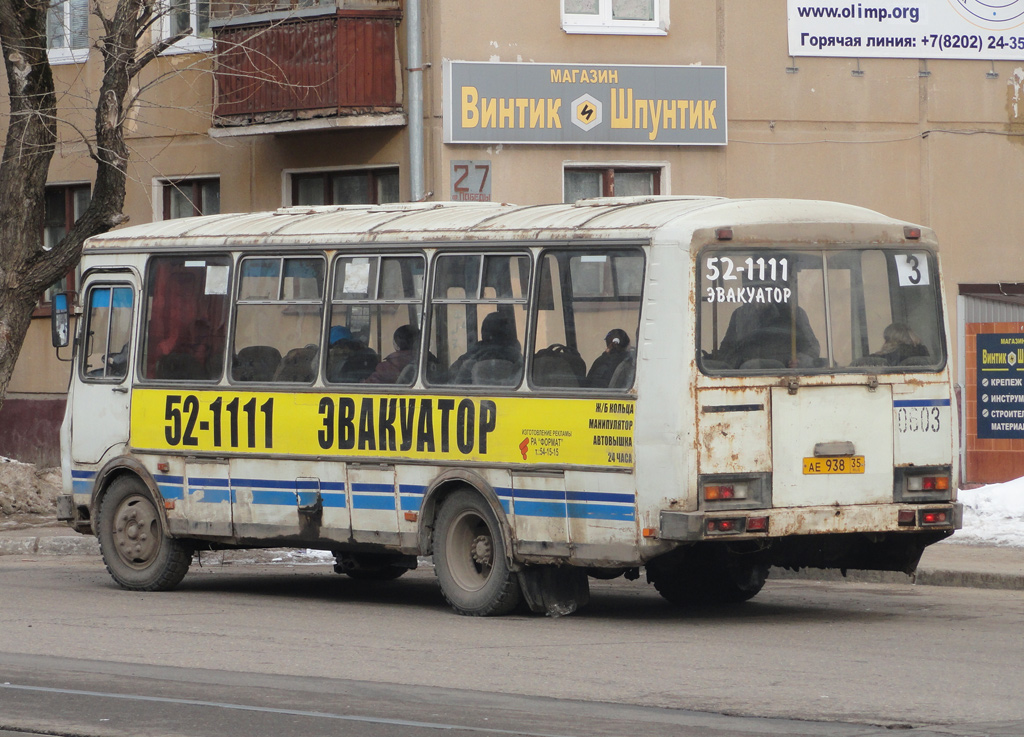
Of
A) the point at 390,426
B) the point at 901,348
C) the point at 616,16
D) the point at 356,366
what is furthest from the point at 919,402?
the point at 616,16

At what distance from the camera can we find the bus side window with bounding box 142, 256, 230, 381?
13375 mm

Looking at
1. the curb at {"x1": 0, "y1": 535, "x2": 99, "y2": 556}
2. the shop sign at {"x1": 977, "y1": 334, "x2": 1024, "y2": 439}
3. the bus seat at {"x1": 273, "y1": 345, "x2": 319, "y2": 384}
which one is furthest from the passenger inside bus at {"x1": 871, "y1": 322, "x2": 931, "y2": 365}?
the curb at {"x1": 0, "y1": 535, "x2": 99, "y2": 556}

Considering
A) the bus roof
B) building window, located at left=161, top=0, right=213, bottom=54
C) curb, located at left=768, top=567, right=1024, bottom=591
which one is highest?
building window, located at left=161, top=0, right=213, bottom=54

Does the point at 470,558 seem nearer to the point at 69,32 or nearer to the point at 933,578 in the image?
the point at 933,578

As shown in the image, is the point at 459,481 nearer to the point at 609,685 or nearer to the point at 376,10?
the point at 609,685

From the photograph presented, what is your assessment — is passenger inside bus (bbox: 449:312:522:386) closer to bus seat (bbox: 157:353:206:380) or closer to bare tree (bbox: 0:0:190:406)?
bus seat (bbox: 157:353:206:380)

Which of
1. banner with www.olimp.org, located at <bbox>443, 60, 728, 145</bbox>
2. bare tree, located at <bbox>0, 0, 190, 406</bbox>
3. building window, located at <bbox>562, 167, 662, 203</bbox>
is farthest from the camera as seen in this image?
building window, located at <bbox>562, 167, 662, 203</bbox>

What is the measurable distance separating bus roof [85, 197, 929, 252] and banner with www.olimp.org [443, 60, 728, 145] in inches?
228

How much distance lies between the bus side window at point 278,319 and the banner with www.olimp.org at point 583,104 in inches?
254

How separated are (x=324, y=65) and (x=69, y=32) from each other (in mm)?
5485

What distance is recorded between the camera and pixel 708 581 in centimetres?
1248

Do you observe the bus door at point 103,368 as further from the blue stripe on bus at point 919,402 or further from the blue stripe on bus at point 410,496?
the blue stripe on bus at point 919,402

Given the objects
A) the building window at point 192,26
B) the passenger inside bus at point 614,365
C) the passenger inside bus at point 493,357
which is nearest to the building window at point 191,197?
the building window at point 192,26

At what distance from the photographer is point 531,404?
11.3 meters
